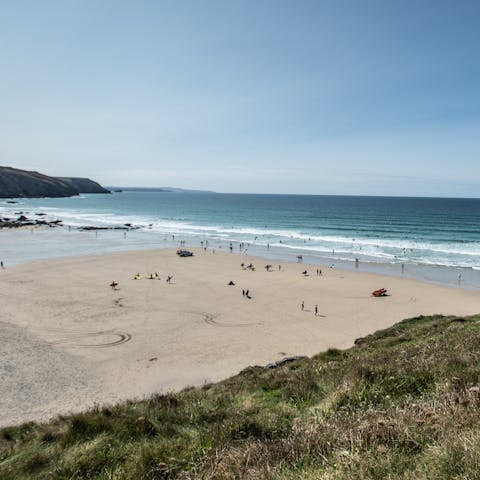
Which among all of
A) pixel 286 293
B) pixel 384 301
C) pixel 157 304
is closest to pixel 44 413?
pixel 157 304

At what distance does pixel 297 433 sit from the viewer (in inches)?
191

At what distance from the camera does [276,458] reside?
421 centimetres

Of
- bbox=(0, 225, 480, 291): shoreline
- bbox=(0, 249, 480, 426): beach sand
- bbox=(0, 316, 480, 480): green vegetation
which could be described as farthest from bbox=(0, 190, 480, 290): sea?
bbox=(0, 316, 480, 480): green vegetation

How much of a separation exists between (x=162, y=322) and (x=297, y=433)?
19.5 meters

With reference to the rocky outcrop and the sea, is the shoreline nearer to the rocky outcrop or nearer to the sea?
the sea

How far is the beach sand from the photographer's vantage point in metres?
15.6

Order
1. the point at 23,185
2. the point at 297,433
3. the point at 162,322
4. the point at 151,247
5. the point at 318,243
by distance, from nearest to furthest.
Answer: the point at 297,433 < the point at 162,322 < the point at 151,247 < the point at 318,243 < the point at 23,185

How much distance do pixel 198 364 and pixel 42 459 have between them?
39.6 feet

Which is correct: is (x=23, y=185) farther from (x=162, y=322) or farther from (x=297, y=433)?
(x=297, y=433)

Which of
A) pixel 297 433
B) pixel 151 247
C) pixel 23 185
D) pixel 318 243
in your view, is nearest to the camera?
pixel 297 433

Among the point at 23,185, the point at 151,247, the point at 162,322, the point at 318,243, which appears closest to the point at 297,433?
the point at 162,322

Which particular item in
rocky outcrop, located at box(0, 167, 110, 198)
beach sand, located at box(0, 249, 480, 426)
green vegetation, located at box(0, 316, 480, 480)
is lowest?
beach sand, located at box(0, 249, 480, 426)

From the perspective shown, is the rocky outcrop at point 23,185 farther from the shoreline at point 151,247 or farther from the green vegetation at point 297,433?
the green vegetation at point 297,433

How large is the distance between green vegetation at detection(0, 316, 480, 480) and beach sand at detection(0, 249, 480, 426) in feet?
20.3
